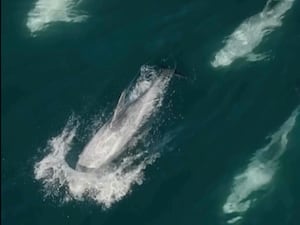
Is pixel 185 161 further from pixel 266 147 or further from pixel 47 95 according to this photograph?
pixel 47 95

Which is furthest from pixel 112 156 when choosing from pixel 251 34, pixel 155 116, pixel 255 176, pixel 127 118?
pixel 251 34

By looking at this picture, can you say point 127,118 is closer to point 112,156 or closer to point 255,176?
point 112,156

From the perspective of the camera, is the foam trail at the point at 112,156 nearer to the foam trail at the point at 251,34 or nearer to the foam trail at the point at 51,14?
the foam trail at the point at 251,34

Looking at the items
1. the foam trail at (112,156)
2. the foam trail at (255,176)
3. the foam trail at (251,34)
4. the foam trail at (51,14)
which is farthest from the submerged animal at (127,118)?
the foam trail at (51,14)

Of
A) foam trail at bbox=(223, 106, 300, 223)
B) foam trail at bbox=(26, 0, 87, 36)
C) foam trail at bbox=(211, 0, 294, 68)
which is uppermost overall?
foam trail at bbox=(26, 0, 87, 36)

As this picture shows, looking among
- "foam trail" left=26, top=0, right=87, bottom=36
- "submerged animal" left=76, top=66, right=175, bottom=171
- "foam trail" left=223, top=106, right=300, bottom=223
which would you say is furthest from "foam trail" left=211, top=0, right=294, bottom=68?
"foam trail" left=26, top=0, right=87, bottom=36

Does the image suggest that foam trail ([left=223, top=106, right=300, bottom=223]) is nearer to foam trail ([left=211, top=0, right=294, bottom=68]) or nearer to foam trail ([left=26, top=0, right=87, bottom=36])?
foam trail ([left=211, top=0, right=294, bottom=68])
